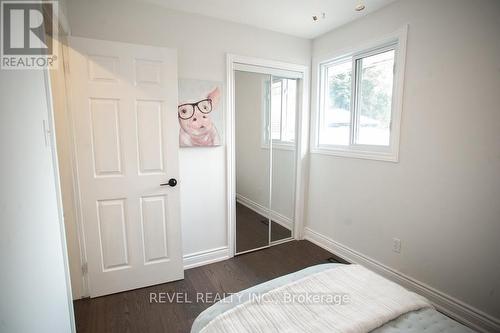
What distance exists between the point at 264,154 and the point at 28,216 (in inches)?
90.4

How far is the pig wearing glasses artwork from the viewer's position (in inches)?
92.4

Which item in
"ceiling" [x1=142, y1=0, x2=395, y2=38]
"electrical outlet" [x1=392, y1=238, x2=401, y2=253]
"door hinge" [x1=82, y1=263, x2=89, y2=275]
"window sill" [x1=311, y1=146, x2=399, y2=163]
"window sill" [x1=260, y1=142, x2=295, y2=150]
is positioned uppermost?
"ceiling" [x1=142, y1=0, x2=395, y2=38]

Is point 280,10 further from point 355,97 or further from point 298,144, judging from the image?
point 298,144

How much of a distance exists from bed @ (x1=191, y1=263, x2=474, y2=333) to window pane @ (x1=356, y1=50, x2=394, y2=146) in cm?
149

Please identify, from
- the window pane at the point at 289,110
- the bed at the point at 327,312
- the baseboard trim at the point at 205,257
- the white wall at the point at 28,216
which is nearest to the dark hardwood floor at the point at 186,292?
the baseboard trim at the point at 205,257

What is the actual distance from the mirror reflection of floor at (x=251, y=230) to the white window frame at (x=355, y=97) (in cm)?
109

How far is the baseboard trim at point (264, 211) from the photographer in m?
2.93

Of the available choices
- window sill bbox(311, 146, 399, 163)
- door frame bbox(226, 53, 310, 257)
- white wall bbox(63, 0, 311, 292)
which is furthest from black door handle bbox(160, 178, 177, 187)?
window sill bbox(311, 146, 399, 163)

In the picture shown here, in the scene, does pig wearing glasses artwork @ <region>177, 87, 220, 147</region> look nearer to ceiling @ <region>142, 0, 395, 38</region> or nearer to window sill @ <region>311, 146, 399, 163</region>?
ceiling @ <region>142, 0, 395, 38</region>

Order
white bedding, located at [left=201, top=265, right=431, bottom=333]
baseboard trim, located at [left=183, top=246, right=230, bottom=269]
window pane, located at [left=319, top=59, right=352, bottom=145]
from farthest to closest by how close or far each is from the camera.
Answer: window pane, located at [left=319, top=59, right=352, bottom=145] → baseboard trim, located at [left=183, top=246, right=230, bottom=269] → white bedding, located at [left=201, top=265, right=431, bottom=333]

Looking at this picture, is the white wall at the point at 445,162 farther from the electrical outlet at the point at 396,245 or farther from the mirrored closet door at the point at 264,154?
the mirrored closet door at the point at 264,154

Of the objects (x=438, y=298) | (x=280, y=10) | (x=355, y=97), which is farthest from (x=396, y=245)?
(x=280, y=10)

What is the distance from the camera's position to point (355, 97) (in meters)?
2.56

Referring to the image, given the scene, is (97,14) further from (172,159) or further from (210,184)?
(210,184)
